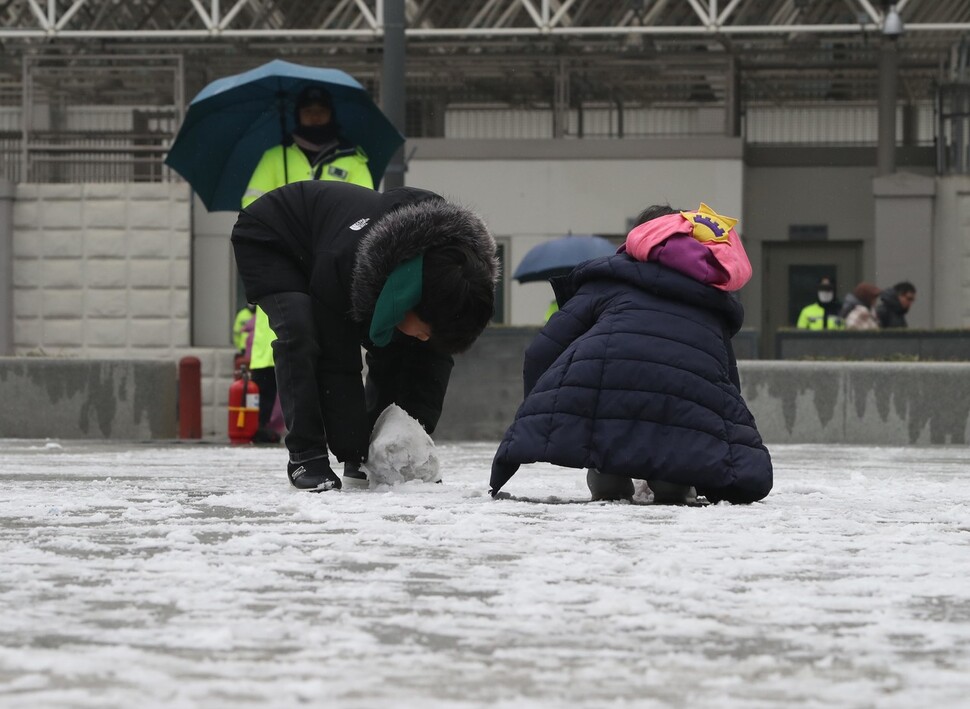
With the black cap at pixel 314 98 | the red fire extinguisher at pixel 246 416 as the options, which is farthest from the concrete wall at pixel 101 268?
the black cap at pixel 314 98

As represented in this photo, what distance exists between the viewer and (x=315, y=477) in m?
6.77

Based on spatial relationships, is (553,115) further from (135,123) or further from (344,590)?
(344,590)

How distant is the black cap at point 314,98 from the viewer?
9688 millimetres

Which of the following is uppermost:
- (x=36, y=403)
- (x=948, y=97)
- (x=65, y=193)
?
(x=948, y=97)

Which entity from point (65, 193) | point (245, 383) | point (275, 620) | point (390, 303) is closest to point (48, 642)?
point (275, 620)

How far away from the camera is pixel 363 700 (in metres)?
2.93

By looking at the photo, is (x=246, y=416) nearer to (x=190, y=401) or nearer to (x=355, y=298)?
(x=190, y=401)

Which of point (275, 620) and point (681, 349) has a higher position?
point (681, 349)

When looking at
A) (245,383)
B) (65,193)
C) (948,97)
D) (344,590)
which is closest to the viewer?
(344,590)

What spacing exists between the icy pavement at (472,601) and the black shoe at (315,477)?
0.46ft

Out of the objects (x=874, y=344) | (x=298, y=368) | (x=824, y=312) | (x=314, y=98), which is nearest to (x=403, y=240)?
(x=298, y=368)

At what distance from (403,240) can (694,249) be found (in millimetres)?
Result: 1001

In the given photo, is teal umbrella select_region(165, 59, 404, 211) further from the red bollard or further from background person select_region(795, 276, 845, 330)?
background person select_region(795, 276, 845, 330)

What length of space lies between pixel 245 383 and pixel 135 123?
807cm
